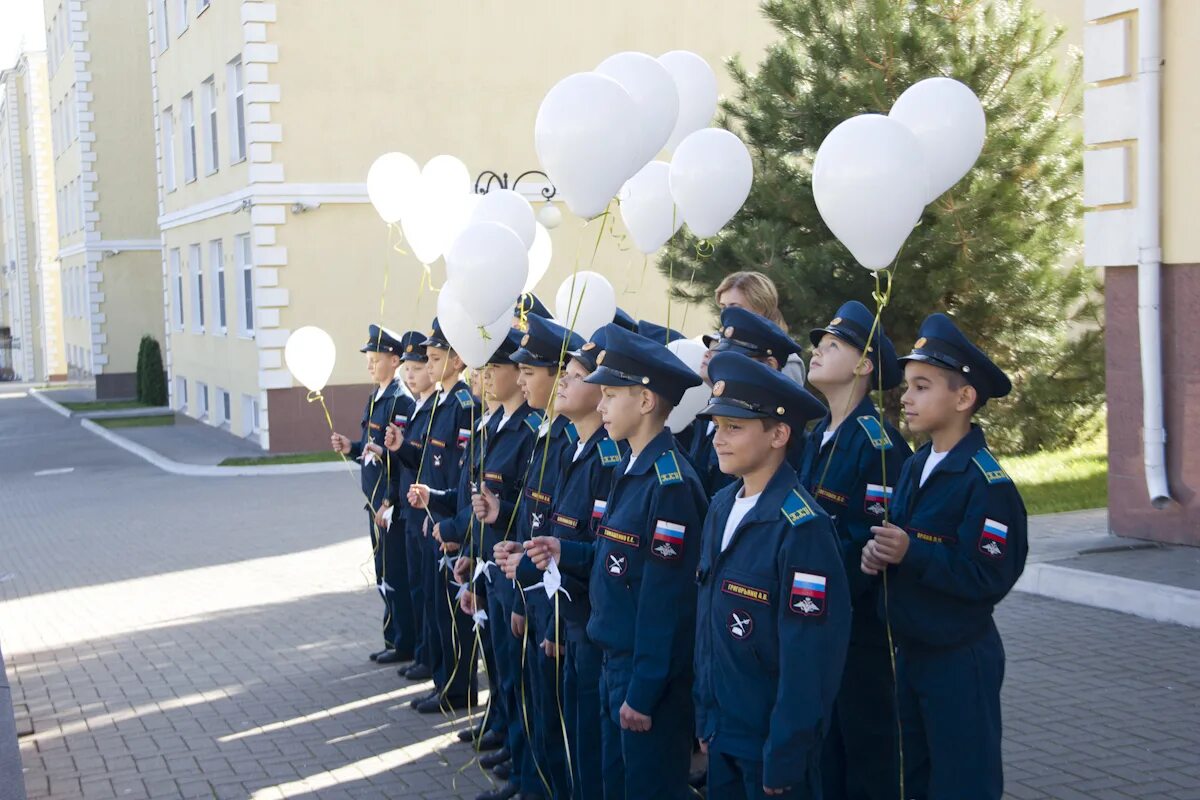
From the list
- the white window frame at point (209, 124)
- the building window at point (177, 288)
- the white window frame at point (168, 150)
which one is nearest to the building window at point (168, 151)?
the white window frame at point (168, 150)

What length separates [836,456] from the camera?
4.92m

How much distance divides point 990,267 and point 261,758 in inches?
334

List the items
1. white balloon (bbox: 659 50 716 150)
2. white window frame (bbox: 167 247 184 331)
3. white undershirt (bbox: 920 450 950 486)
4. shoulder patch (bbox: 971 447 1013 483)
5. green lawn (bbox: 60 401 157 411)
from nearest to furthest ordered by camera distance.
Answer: shoulder patch (bbox: 971 447 1013 483)
white undershirt (bbox: 920 450 950 486)
white balloon (bbox: 659 50 716 150)
white window frame (bbox: 167 247 184 331)
green lawn (bbox: 60 401 157 411)

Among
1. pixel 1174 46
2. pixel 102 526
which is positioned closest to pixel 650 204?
pixel 1174 46

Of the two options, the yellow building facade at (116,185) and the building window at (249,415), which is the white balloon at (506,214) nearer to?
the building window at (249,415)

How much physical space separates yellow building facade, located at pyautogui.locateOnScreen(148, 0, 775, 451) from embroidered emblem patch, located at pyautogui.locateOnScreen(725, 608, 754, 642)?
56.6 ft

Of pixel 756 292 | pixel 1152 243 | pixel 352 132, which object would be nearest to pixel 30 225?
pixel 352 132

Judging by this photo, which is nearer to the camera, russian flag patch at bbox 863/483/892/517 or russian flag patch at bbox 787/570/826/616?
russian flag patch at bbox 787/570/826/616

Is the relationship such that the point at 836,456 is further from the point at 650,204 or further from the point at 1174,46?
the point at 1174,46

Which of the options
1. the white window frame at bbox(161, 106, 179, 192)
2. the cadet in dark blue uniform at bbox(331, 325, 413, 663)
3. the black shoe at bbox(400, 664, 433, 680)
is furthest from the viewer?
the white window frame at bbox(161, 106, 179, 192)

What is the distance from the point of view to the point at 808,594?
3.84 m

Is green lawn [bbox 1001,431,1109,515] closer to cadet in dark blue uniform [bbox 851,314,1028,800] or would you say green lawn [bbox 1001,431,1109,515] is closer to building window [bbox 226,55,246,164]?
cadet in dark blue uniform [bbox 851,314,1028,800]

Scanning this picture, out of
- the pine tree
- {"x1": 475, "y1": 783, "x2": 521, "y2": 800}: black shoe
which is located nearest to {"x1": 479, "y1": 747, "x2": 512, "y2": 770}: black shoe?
{"x1": 475, "y1": 783, "x2": 521, "y2": 800}: black shoe

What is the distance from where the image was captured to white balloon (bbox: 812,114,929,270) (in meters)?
4.53
